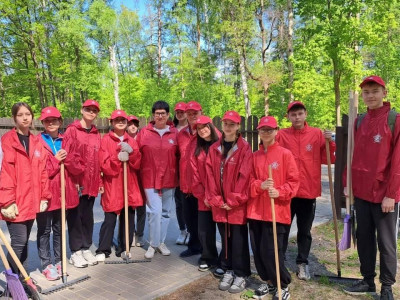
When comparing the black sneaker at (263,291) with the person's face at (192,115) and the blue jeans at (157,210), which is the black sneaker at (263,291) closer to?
the blue jeans at (157,210)

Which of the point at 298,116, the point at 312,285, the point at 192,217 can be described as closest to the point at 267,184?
the point at 298,116

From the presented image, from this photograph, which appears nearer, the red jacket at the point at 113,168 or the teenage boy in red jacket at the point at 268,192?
the teenage boy in red jacket at the point at 268,192

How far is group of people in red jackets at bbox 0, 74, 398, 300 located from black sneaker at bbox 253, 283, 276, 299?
2cm

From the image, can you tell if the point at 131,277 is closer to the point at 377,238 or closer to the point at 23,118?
the point at 23,118

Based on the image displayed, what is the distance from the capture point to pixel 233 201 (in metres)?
4.03

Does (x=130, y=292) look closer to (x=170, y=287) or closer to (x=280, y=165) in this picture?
(x=170, y=287)

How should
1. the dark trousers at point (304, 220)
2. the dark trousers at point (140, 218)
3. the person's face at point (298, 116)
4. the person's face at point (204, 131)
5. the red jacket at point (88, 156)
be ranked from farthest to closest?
the dark trousers at point (140, 218), the red jacket at point (88, 156), the person's face at point (204, 131), the dark trousers at point (304, 220), the person's face at point (298, 116)

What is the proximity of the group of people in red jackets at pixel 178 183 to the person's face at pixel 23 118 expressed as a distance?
0.03 feet

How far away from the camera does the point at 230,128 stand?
4176 millimetres

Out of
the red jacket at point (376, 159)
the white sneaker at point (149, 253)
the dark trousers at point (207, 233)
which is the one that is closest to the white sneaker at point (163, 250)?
the white sneaker at point (149, 253)

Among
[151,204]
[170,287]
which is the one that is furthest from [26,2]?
[170,287]

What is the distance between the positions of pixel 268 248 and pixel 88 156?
8.71 ft

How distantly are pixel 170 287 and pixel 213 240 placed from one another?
84 centimetres

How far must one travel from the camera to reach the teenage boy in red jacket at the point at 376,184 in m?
3.64
